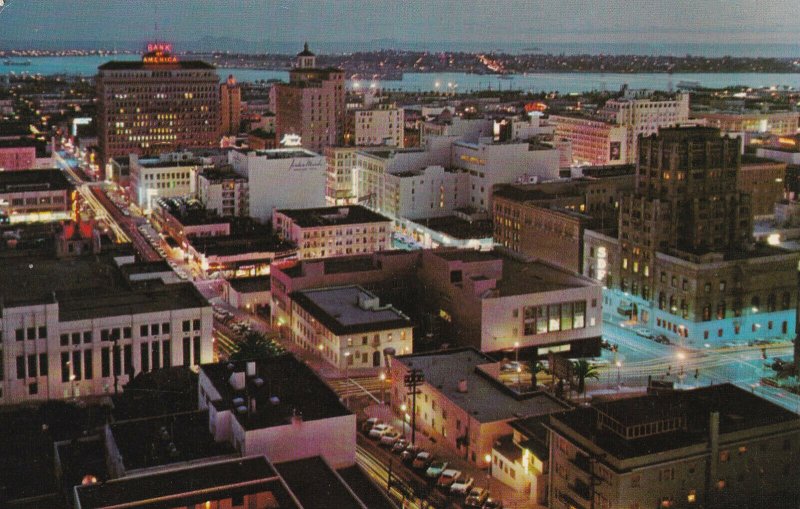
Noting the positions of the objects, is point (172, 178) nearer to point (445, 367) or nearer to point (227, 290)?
point (227, 290)

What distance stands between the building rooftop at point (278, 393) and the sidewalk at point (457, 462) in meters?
3.76

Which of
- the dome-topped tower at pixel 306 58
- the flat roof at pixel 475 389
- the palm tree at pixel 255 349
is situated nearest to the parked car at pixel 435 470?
the flat roof at pixel 475 389

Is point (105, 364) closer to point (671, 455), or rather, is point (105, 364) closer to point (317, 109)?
point (671, 455)

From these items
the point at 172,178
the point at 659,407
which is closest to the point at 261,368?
the point at 659,407

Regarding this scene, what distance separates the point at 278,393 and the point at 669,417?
9.90m

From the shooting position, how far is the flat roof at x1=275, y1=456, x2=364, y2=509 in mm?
21312

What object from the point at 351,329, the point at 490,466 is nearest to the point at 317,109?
the point at 351,329

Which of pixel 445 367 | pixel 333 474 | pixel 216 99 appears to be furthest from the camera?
pixel 216 99

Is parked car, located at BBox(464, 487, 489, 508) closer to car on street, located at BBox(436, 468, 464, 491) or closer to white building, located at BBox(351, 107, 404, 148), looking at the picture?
car on street, located at BBox(436, 468, 464, 491)

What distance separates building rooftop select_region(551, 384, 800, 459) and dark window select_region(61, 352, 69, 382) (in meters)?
16.8

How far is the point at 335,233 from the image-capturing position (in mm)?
52688

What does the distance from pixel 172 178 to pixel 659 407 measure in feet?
161

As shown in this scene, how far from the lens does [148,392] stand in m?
30.2

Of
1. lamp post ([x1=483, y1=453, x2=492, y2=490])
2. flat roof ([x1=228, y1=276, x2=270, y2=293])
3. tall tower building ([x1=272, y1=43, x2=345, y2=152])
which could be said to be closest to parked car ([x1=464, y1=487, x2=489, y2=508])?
lamp post ([x1=483, y1=453, x2=492, y2=490])
